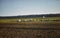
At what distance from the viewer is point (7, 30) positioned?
2.75ft

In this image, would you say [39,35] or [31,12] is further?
[31,12]

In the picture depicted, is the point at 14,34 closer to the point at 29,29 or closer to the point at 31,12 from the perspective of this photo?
the point at 29,29

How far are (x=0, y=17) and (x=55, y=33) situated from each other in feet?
1.73

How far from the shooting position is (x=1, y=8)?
0.97m

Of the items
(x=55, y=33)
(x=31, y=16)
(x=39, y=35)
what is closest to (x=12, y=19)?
(x=31, y=16)

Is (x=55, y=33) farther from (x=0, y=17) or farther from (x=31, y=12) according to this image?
(x=0, y=17)

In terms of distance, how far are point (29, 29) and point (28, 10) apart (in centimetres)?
21

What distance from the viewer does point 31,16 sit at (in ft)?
2.87

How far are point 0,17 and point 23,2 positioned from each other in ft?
0.87

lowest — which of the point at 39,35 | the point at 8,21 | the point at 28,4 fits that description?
the point at 39,35

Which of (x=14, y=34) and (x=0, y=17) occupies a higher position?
(x=0, y=17)

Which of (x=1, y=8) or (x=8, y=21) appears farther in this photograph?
(x=1, y=8)

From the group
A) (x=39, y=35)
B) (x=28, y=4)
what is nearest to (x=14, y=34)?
(x=39, y=35)

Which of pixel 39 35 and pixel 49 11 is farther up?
pixel 49 11
